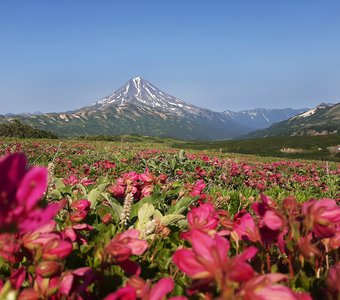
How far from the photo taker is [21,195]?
0.78 metres

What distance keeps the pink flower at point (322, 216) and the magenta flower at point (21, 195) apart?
0.97m

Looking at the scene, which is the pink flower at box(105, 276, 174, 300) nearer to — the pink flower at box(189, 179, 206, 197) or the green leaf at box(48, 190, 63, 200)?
the green leaf at box(48, 190, 63, 200)

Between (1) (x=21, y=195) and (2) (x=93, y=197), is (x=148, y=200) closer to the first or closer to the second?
(2) (x=93, y=197)

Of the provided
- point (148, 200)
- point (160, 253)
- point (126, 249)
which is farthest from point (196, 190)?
point (126, 249)

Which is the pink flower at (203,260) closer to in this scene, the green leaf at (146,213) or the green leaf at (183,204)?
the green leaf at (146,213)

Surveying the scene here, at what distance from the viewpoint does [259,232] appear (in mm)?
1510

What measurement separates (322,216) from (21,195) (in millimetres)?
1070

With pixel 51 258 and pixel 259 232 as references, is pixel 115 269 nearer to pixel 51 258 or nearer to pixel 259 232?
pixel 51 258

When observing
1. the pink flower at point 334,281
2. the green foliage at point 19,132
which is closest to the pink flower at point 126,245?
the pink flower at point 334,281

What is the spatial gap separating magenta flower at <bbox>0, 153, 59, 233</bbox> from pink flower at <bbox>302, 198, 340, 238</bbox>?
0.97m

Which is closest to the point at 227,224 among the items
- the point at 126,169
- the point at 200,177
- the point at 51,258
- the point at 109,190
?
the point at 51,258

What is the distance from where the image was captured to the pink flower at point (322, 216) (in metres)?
1.36

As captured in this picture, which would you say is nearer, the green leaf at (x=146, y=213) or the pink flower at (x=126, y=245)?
the pink flower at (x=126, y=245)

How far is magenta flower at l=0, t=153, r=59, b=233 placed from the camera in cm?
76
